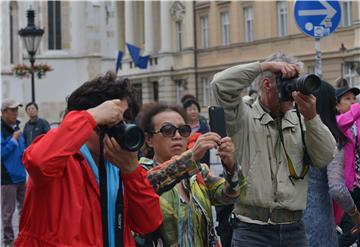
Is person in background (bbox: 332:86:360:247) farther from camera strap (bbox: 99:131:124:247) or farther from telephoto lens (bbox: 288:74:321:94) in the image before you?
camera strap (bbox: 99:131:124:247)

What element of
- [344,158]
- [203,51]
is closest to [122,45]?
[203,51]

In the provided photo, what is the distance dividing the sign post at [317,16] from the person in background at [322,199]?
14.8ft

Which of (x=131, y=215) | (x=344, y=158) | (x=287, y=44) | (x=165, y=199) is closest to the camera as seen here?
(x=131, y=215)

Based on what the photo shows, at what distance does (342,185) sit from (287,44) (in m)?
34.8

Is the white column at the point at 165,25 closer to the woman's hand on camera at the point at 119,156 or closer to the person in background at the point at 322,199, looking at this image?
the person in background at the point at 322,199

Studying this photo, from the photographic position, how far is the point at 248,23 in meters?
43.7

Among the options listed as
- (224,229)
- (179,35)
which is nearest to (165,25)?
(179,35)

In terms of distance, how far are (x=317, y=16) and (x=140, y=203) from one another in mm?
7187

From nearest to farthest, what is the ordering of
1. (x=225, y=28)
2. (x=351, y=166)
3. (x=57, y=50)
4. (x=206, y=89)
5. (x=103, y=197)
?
(x=103, y=197) → (x=351, y=166) → (x=225, y=28) → (x=206, y=89) → (x=57, y=50)

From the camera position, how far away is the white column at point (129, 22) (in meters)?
55.2

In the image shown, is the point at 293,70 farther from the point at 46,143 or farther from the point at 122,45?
the point at 122,45

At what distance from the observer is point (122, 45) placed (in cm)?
5822

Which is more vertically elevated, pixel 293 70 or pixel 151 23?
pixel 151 23

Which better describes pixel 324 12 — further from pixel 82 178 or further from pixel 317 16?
pixel 82 178
